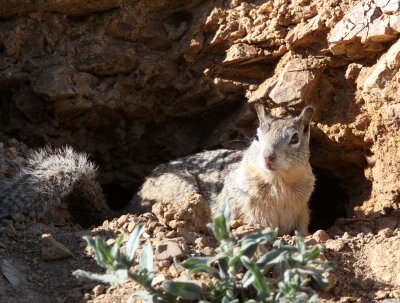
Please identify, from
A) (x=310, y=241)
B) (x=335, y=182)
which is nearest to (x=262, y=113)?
(x=310, y=241)

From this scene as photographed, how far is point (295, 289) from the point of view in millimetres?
3389

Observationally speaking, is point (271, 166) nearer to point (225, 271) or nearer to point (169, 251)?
point (169, 251)

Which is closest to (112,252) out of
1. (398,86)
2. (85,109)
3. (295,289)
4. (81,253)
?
(295,289)

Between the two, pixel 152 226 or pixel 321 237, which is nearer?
pixel 152 226

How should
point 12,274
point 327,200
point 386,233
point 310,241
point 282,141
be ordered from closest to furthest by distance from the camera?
point 12,274
point 310,241
point 386,233
point 282,141
point 327,200

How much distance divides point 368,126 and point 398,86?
0.73 m

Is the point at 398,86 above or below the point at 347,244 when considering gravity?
above

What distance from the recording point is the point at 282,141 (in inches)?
244

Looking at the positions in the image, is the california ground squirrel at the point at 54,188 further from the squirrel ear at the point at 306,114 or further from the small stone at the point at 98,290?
the squirrel ear at the point at 306,114

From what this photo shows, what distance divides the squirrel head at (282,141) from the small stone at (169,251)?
1.80 meters

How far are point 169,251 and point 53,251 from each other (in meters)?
0.83

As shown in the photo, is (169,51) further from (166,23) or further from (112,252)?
(112,252)

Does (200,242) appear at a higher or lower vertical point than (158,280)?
higher

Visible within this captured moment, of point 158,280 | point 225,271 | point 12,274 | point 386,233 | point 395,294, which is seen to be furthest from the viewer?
point 386,233
